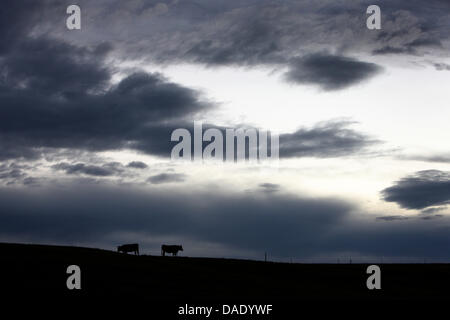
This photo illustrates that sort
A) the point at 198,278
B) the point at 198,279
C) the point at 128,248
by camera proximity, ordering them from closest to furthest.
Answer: the point at 198,279
the point at 198,278
the point at 128,248

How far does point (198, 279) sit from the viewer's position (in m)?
40.6

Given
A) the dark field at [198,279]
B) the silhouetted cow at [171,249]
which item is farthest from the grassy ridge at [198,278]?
the silhouetted cow at [171,249]

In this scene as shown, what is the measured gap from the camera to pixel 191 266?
4728cm

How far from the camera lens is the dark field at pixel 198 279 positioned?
3359cm

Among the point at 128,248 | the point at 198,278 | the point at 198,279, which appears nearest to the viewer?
the point at 198,279

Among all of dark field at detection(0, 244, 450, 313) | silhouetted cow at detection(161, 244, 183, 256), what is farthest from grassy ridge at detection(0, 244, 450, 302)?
silhouetted cow at detection(161, 244, 183, 256)

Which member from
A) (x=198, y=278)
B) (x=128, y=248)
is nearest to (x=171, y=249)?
(x=128, y=248)

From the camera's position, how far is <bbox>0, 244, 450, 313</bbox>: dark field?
3359cm

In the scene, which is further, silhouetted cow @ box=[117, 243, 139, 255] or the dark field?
silhouetted cow @ box=[117, 243, 139, 255]

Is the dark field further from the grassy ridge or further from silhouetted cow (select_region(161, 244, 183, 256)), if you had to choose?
silhouetted cow (select_region(161, 244, 183, 256))

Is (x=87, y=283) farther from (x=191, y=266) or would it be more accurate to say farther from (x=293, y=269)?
(x=293, y=269)

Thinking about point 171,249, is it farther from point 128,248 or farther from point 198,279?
point 198,279
